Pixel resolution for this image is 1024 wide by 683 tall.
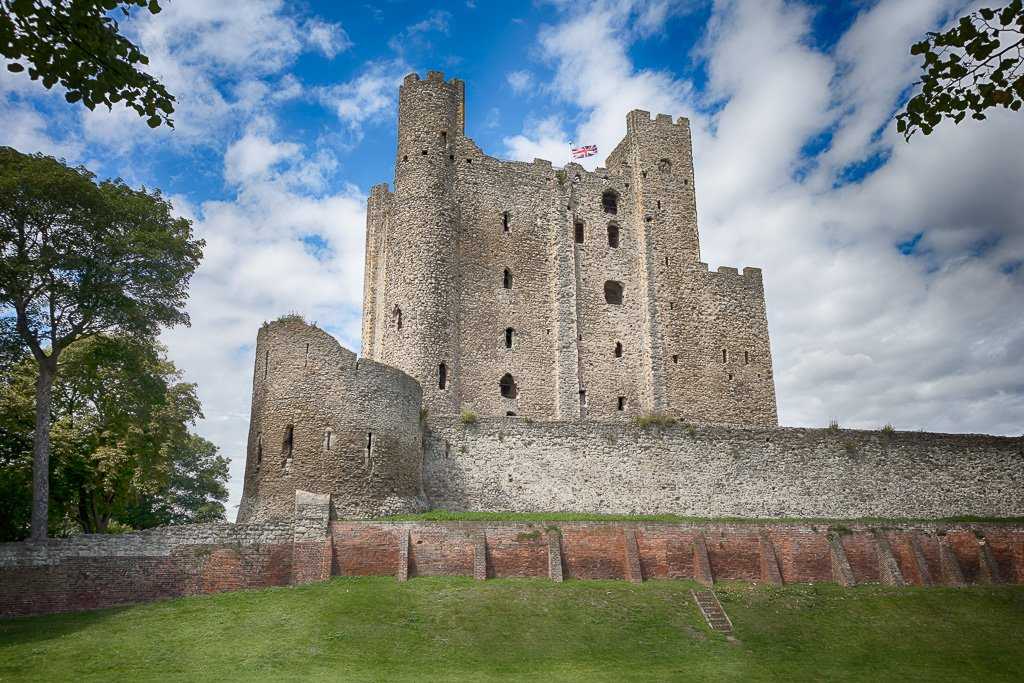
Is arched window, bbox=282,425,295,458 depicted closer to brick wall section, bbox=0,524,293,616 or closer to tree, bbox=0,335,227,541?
brick wall section, bbox=0,524,293,616

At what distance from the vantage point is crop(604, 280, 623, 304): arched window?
134 feet

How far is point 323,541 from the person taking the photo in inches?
902

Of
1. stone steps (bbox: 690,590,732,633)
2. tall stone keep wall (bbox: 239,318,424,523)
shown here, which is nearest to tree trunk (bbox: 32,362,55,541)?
tall stone keep wall (bbox: 239,318,424,523)

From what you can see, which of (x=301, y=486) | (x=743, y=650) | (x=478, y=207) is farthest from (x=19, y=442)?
(x=743, y=650)

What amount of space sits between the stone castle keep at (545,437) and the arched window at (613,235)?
86 millimetres

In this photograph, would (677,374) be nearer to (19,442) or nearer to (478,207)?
(478,207)

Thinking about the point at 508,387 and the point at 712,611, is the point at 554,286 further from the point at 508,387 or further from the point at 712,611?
the point at 712,611

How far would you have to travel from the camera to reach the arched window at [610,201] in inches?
1655

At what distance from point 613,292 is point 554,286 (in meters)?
3.57

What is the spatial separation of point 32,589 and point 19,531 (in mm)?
10307

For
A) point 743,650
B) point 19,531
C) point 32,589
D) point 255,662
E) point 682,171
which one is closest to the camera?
point 255,662

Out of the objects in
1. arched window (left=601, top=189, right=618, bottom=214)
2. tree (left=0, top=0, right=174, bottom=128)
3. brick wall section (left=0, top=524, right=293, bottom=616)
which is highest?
arched window (left=601, top=189, right=618, bottom=214)

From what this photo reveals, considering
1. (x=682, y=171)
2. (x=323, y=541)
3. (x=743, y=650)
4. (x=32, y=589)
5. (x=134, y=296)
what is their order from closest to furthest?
(x=743, y=650) → (x=32, y=589) → (x=323, y=541) → (x=134, y=296) → (x=682, y=171)

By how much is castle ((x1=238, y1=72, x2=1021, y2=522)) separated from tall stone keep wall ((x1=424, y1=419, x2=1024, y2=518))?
8cm
